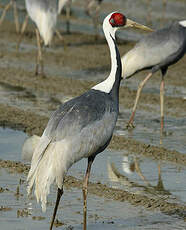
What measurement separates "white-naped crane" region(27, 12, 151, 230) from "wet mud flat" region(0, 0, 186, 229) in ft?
1.84

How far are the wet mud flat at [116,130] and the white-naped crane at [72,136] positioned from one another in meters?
0.56

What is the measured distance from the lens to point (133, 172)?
8672mm

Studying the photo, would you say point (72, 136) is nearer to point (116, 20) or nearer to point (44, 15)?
point (116, 20)

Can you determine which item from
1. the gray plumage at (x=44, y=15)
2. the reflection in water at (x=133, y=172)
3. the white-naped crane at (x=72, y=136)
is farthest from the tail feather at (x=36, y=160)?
the gray plumage at (x=44, y=15)

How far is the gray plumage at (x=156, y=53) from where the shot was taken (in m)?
11.7

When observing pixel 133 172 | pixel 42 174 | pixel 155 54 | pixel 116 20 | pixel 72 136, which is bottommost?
pixel 133 172

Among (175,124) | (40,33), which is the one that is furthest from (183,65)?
(175,124)

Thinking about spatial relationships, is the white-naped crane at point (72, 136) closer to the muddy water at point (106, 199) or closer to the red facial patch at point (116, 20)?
the muddy water at point (106, 199)

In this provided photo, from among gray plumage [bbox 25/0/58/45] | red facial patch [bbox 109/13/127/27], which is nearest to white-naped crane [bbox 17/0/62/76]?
gray plumage [bbox 25/0/58/45]

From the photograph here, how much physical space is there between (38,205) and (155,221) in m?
1.14

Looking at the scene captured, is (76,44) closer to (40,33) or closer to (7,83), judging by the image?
(40,33)

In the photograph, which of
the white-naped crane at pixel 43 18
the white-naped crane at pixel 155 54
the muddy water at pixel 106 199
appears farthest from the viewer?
the white-naped crane at pixel 43 18

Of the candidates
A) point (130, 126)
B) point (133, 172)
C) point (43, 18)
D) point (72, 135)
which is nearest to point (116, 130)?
point (130, 126)

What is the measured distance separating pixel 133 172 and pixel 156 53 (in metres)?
3.47
